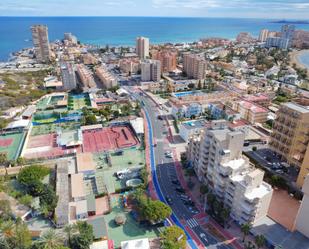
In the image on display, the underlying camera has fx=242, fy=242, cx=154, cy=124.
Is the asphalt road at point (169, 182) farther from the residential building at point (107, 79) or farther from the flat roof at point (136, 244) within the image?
the residential building at point (107, 79)

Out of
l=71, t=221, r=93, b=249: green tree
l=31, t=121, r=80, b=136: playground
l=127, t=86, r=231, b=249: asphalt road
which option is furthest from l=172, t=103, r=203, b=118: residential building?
l=71, t=221, r=93, b=249: green tree

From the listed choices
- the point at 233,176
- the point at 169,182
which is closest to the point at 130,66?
the point at 169,182

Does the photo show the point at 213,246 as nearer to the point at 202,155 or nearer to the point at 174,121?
the point at 202,155

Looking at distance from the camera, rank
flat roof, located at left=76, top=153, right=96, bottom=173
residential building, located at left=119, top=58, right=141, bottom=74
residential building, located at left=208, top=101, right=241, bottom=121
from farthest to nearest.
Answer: residential building, located at left=119, top=58, right=141, bottom=74 → residential building, located at left=208, top=101, right=241, bottom=121 → flat roof, located at left=76, top=153, right=96, bottom=173

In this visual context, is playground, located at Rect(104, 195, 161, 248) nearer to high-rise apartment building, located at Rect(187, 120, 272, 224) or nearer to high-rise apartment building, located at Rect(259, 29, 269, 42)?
high-rise apartment building, located at Rect(187, 120, 272, 224)

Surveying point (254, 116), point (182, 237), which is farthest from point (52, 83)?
point (182, 237)

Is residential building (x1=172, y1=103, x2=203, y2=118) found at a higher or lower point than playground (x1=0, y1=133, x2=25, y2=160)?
higher
